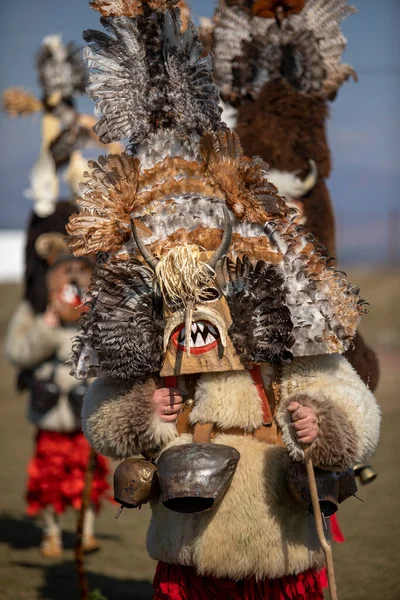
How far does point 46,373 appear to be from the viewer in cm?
628

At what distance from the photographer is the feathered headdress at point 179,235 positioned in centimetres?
320

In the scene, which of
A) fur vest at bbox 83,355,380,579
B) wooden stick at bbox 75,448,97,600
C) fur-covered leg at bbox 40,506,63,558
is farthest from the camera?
fur-covered leg at bbox 40,506,63,558

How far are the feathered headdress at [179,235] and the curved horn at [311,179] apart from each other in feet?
3.72

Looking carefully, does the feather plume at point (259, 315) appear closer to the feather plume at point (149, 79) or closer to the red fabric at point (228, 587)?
the feather plume at point (149, 79)

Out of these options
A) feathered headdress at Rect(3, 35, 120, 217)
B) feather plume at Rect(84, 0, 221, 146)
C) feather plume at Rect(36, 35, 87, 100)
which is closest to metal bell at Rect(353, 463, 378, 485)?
feather plume at Rect(84, 0, 221, 146)

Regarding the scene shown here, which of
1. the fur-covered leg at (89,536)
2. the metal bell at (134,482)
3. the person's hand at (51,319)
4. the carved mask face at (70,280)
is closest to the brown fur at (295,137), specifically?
the metal bell at (134,482)

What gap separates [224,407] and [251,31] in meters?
2.42

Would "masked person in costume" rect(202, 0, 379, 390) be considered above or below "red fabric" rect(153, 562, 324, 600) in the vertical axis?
above

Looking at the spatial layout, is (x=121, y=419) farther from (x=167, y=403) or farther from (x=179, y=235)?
(x=179, y=235)

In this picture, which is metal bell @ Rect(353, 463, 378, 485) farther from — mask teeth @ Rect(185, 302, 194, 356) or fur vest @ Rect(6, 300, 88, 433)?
fur vest @ Rect(6, 300, 88, 433)

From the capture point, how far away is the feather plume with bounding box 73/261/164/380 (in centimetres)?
325

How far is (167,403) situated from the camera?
3328mm

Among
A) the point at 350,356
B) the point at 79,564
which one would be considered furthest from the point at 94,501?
the point at 350,356

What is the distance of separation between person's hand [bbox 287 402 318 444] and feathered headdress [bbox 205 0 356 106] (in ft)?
6.93
